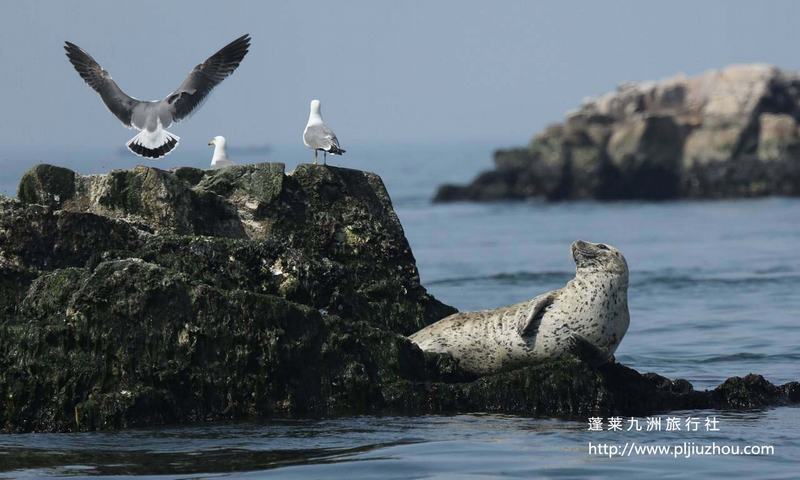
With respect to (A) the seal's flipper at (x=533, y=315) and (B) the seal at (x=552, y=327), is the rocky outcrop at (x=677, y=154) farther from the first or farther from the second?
(A) the seal's flipper at (x=533, y=315)

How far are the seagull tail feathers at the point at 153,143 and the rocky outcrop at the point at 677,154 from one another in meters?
39.6

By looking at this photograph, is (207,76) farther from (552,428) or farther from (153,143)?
(552,428)

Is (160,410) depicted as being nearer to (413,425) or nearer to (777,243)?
(413,425)

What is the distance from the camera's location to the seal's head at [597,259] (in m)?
10.3

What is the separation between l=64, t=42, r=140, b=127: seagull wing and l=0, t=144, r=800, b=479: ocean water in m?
1.23

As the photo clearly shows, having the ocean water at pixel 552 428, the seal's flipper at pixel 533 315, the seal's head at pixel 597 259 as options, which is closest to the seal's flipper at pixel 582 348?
the seal's flipper at pixel 533 315

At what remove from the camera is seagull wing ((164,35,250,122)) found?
13.8m

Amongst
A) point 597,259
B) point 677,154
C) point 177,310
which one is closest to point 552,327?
point 597,259

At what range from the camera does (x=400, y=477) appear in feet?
25.8

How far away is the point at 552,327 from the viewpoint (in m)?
9.99

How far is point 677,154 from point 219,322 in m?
47.8

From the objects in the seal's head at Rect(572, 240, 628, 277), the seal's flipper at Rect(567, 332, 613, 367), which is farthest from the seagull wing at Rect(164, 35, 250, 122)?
the seal's flipper at Rect(567, 332, 613, 367)

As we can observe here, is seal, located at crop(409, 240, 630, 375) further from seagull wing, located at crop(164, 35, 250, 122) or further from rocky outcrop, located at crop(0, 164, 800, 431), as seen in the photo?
seagull wing, located at crop(164, 35, 250, 122)

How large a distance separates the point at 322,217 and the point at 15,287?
251 cm
